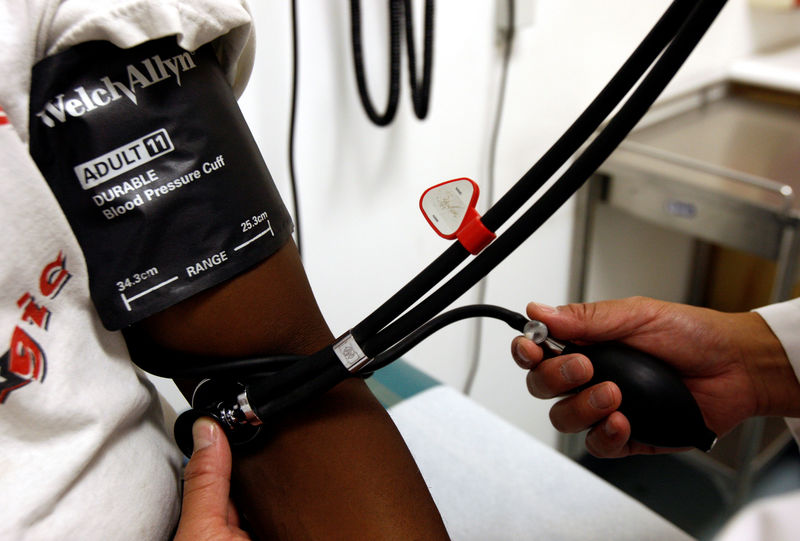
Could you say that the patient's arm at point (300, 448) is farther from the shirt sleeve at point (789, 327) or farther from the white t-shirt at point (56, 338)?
the shirt sleeve at point (789, 327)

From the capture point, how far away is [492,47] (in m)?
1.33

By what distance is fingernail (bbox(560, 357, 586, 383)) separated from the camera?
2.06 feet

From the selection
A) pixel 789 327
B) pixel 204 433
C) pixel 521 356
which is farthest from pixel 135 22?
pixel 789 327

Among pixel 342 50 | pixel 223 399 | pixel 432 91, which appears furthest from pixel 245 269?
pixel 432 91

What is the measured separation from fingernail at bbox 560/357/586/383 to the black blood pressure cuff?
310 millimetres

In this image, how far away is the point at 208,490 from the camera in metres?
0.57

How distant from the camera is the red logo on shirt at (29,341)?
46 cm

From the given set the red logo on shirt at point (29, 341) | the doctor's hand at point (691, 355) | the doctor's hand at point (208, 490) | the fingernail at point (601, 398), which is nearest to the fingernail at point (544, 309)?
the doctor's hand at point (691, 355)

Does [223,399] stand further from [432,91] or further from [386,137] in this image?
[432,91]

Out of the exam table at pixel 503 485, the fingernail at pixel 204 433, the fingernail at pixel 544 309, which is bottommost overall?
the exam table at pixel 503 485

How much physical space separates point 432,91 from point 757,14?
119 centimetres

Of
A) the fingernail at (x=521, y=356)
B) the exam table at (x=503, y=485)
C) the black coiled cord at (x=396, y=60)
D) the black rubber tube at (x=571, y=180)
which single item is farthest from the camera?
the black coiled cord at (x=396, y=60)

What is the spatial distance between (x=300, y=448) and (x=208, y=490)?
0.28 feet

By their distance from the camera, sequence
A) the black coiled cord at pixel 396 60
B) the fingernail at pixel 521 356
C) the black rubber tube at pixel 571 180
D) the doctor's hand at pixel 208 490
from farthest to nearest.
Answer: the black coiled cord at pixel 396 60, the fingernail at pixel 521 356, the doctor's hand at pixel 208 490, the black rubber tube at pixel 571 180
